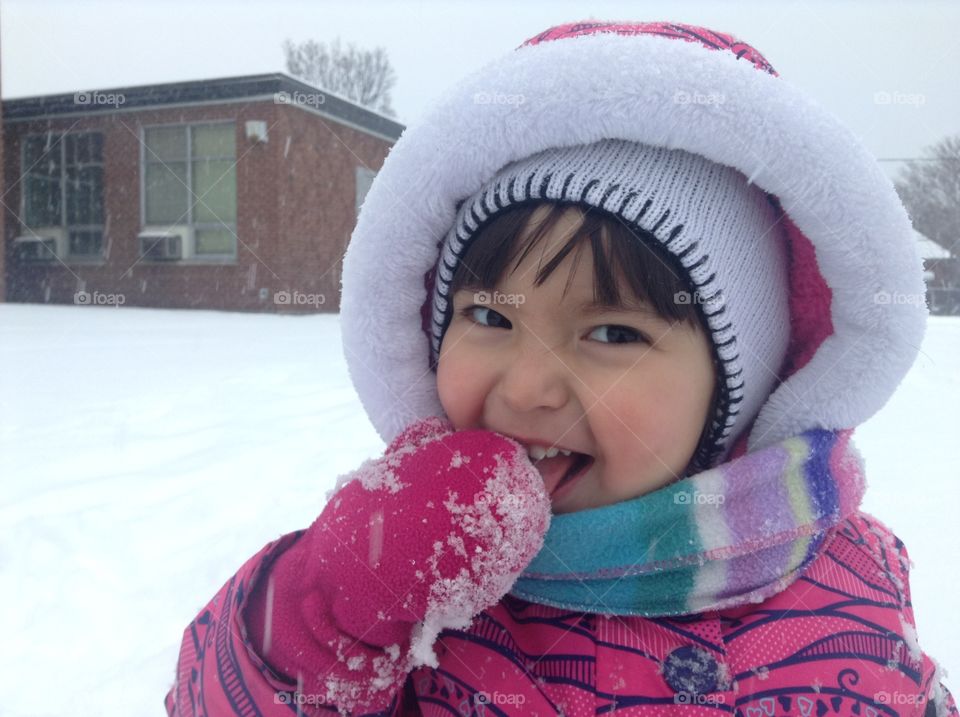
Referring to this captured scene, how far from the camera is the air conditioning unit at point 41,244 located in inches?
554

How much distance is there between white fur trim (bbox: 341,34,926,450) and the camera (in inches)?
42.8

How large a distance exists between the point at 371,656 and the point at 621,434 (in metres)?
0.44

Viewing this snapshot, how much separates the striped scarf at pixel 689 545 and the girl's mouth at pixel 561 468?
5 centimetres

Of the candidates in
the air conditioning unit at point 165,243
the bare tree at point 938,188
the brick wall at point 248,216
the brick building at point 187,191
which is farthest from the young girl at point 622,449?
the bare tree at point 938,188

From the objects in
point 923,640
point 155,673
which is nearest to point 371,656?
point 155,673

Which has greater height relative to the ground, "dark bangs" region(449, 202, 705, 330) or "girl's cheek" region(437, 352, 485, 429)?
"dark bangs" region(449, 202, 705, 330)

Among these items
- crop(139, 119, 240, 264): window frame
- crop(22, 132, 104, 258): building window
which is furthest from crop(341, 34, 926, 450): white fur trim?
crop(22, 132, 104, 258): building window

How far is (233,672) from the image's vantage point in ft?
3.20

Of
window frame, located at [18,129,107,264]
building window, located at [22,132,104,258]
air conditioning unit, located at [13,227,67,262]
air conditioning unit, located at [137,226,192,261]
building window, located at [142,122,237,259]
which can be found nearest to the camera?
building window, located at [142,122,237,259]

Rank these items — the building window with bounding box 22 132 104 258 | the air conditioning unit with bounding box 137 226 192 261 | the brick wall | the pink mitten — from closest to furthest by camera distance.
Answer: the pink mitten
the brick wall
the air conditioning unit with bounding box 137 226 192 261
the building window with bounding box 22 132 104 258

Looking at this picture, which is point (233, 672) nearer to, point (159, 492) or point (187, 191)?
point (159, 492)

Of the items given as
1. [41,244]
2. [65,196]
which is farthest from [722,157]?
[41,244]

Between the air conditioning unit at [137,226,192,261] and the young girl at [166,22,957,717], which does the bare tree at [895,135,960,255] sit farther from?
the young girl at [166,22,957,717]

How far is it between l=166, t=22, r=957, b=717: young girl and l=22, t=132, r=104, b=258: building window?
14550 mm
